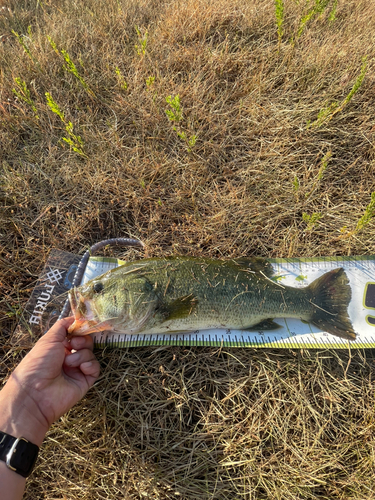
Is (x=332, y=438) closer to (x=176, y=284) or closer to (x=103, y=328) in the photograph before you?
(x=176, y=284)

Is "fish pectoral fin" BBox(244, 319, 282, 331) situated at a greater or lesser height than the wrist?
lesser

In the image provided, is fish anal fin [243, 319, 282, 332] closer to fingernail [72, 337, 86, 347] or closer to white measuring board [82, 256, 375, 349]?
white measuring board [82, 256, 375, 349]

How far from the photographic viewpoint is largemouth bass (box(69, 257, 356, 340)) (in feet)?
8.43

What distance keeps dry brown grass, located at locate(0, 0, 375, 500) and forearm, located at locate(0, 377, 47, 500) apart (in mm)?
476

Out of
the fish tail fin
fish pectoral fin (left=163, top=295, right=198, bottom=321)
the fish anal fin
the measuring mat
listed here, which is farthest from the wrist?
the fish tail fin

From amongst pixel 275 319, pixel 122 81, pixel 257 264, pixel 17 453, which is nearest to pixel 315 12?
pixel 122 81

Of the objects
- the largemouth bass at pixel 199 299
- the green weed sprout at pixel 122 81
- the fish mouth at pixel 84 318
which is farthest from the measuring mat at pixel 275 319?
the green weed sprout at pixel 122 81

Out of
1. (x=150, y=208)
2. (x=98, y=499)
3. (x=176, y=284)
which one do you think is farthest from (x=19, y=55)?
(x=98, y=499)

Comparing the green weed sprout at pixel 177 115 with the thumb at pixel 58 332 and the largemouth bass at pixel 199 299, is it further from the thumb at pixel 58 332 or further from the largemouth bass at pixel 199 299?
the thumb at pixel 58 332

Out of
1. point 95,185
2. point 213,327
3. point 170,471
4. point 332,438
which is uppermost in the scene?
point 95,185

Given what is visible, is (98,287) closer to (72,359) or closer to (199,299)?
(72,359)

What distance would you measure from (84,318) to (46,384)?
2.06 feet

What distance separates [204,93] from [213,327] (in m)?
3.33

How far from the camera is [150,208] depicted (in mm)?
3547
